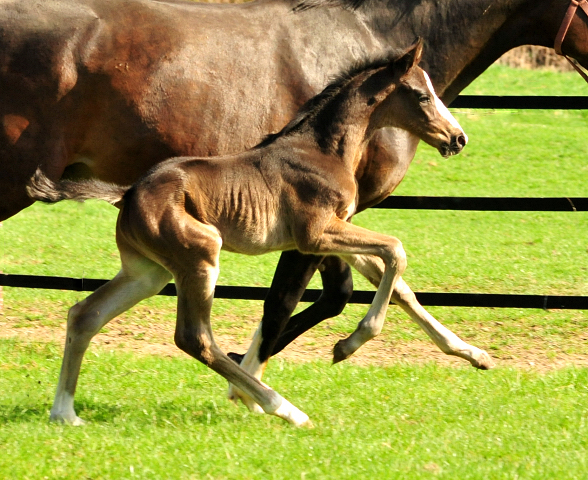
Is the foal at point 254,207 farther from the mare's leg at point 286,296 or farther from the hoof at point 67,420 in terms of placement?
the mare's leg at point 286,296

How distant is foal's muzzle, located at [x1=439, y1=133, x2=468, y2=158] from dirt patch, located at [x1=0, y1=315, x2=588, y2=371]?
1797 mm

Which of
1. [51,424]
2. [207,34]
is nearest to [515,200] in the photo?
[207,34]

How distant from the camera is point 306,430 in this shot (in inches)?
173

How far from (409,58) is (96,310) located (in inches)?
76.8

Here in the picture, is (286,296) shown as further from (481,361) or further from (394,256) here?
(481,361)

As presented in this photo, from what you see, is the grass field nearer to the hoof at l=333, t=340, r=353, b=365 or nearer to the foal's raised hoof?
the foal's raised hoof

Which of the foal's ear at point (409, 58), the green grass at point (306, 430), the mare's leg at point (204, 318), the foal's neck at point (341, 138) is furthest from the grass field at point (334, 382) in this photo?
the foal's ear at point (409, 58)

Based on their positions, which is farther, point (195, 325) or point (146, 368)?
point (146, 368)

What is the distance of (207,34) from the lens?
4914 millimetres

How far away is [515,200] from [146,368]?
2.78 m

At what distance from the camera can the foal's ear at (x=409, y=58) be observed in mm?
4660

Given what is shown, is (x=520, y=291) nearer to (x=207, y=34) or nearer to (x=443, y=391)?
(x=443, y=391)

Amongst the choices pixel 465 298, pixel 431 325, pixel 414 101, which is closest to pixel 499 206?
pixel 465 298

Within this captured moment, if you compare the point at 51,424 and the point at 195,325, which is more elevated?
the point at 195,325
